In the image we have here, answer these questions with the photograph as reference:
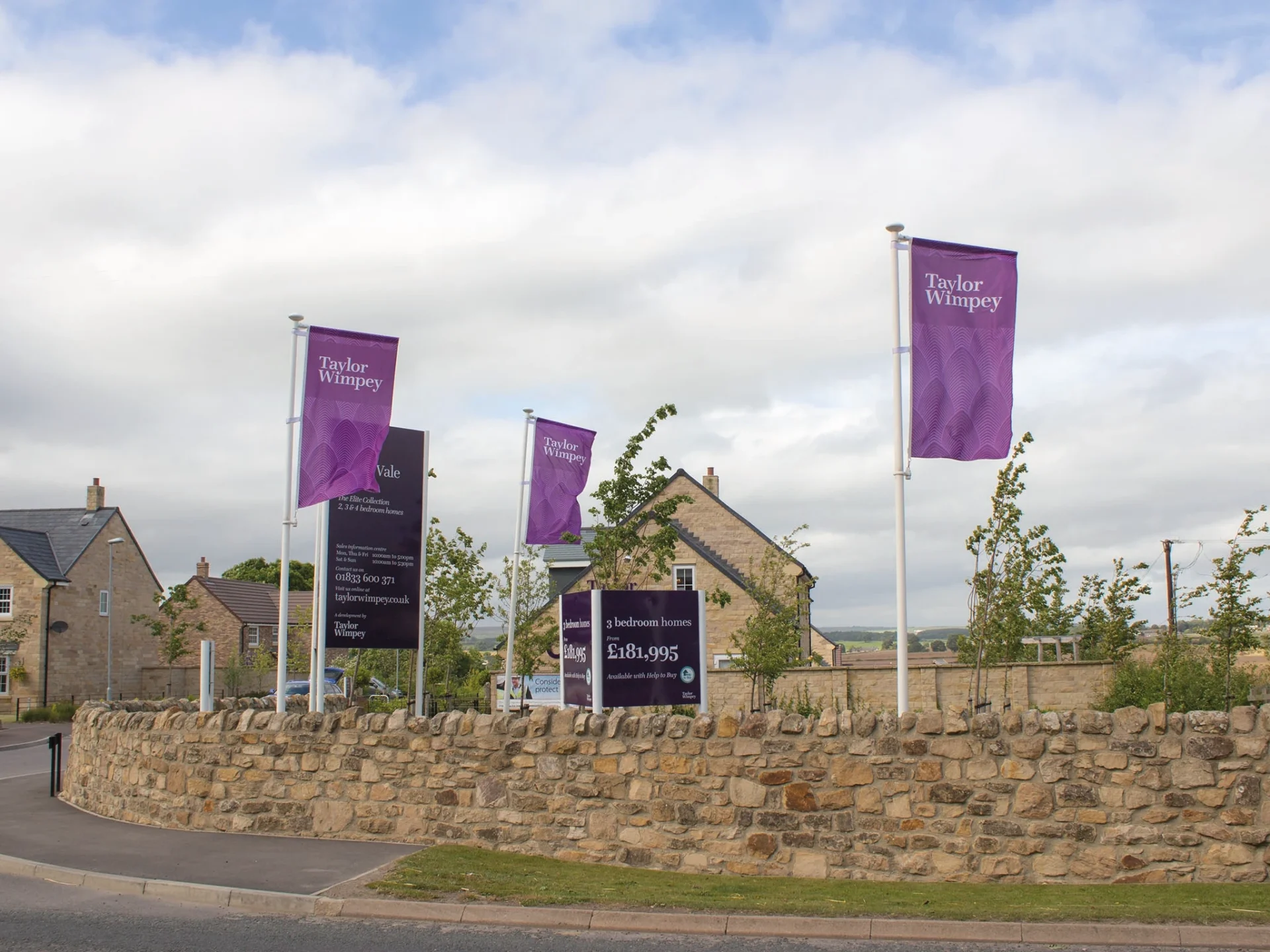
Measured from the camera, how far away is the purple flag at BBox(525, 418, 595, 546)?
2005 centimetres

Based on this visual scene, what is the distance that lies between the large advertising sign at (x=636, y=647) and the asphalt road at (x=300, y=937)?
447 centimetres

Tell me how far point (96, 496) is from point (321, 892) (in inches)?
2095

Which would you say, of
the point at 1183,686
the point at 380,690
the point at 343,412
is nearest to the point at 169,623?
the point at 380,690

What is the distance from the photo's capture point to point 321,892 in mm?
9781

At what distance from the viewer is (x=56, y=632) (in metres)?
48.7

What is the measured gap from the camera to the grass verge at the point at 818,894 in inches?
346

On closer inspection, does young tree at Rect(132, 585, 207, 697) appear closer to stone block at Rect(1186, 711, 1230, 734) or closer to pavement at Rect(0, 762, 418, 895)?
pavement at Rect(0, 762, 418, 895)

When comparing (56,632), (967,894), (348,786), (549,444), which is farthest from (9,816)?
(56,632)

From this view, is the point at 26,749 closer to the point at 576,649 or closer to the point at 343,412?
the point at 343,412

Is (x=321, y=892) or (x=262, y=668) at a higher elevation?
(x=262, y=668)

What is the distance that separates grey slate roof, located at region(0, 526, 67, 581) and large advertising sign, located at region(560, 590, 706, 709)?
42.5 m

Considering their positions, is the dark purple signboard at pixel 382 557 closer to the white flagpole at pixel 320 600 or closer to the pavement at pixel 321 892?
the white flagpole at pixel 320 600

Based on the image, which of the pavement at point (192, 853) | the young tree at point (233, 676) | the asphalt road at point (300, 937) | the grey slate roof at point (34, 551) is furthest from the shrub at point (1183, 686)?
the grey slate roof at point (34, 551)

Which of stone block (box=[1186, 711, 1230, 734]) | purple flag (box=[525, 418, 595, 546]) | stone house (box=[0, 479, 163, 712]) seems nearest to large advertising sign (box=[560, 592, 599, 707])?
purple flag (box=[525, 418, 595, 546])
